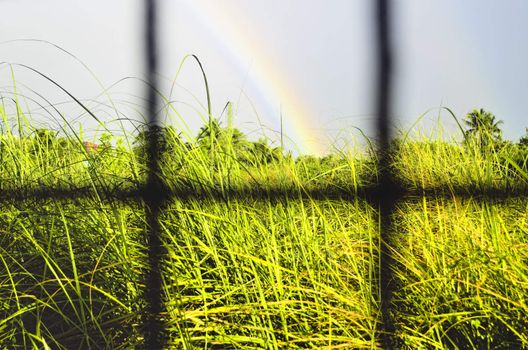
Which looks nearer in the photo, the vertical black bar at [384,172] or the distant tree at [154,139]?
the vertical black bar at [384,172]

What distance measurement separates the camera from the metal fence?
2.63 ft

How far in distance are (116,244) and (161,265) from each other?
0.11 m

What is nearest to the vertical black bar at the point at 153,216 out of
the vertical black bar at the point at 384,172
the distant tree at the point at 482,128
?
the vertical black bar at the point at 384,172

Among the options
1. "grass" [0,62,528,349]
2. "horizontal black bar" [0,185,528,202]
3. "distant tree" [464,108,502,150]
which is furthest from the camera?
"distant tree" [464,108,502,150]

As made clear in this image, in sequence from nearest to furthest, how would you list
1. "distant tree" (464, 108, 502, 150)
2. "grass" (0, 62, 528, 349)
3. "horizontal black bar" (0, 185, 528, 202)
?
"grass" (0, 62, 528, 349), "horizontal black bar" (0, 185, 528, 202), "distant tree" (464, 108, 502, 150)

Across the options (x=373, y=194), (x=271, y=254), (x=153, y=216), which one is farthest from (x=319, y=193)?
(x=153, y=216)

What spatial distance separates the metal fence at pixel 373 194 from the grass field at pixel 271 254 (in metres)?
0.01

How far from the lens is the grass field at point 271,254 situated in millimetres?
735

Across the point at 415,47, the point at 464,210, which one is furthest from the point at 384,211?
the point at 415,47

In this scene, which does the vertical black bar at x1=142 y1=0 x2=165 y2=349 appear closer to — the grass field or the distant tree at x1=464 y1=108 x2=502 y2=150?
the grass field

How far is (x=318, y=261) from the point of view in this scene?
79 centimetres

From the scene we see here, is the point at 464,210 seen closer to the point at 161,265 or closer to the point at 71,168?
the point at 161,265

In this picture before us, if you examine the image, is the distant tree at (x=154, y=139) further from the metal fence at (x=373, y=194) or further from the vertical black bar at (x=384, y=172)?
the vertical black bar at (x=384, y=172)

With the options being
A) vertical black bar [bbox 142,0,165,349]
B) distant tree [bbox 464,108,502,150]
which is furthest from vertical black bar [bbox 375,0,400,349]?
vertical black bar [bbox 142,0,165,349]
